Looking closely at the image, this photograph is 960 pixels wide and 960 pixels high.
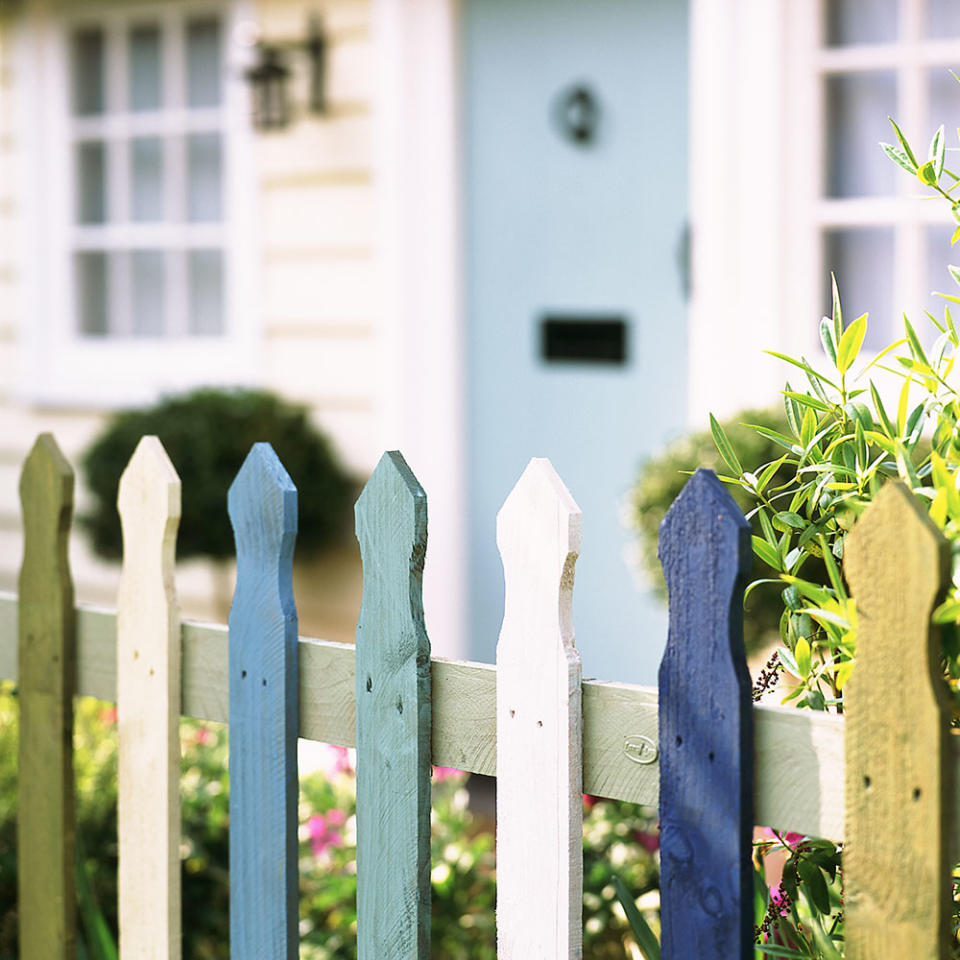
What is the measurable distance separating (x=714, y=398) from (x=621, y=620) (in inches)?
32.4

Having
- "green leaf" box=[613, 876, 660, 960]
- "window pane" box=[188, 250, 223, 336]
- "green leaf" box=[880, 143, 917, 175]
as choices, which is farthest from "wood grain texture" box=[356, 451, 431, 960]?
"window pane" box=[188, 250, 223, 336]

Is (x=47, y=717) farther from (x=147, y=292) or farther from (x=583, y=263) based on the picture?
(x=147, y=292)

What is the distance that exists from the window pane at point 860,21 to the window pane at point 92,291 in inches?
121

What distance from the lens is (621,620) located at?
4.25 meters

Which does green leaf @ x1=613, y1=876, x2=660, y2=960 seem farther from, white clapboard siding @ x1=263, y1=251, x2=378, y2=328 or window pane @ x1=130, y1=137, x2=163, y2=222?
window pane @ x1=130, y1=137, x2=163, y2=222

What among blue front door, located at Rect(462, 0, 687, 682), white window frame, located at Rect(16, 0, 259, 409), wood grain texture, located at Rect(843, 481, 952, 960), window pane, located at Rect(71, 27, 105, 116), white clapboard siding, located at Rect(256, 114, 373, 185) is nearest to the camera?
wood grain texture, located at Rect(843, 481, 952, 960)

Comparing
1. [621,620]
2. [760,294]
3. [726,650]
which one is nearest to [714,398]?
[760,294]

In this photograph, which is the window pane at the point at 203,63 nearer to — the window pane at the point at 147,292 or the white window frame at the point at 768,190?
the window pane at the point at 147,292

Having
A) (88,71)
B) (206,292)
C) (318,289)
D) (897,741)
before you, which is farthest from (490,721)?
(88,71)

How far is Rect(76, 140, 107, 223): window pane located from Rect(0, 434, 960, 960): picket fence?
3834 millimetres

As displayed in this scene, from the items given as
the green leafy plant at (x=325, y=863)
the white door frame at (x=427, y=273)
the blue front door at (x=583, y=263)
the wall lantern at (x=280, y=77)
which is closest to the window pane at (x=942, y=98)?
the blue front door at (x=583, y=263)

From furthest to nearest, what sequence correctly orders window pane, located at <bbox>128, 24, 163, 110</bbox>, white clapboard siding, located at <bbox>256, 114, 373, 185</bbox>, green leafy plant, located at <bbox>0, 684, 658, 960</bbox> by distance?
window pane, located at <bbox>128, 24, 163, 110</bbox> → white clapboard siding, located at <bbox>256, 114, 373, 185</bbox> → green leafy plant, located at <bbox>0, 684, 658, 960</bbox>

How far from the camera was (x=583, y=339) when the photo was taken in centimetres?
425

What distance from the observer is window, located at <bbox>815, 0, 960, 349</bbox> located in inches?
145
